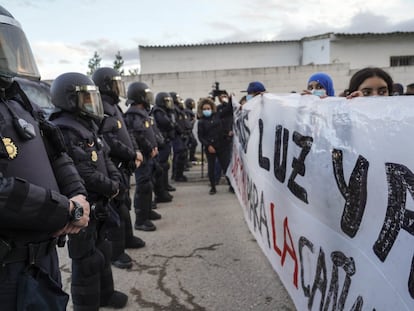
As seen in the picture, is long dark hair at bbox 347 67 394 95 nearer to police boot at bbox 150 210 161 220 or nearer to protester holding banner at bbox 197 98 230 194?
police boot at bbox 150 210 161 220

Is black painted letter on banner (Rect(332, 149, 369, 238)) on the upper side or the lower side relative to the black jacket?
upper

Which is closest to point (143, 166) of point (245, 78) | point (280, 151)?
point (280, 151)

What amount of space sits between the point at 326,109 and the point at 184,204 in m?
4.98

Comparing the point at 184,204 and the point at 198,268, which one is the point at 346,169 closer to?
the point at 198,268

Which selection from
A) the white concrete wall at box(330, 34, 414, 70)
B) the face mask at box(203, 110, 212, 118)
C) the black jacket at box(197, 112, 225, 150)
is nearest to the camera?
the black jacket at box(197, 112, 225, 150)

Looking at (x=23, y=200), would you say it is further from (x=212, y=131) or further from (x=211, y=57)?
(x=211, y=57)

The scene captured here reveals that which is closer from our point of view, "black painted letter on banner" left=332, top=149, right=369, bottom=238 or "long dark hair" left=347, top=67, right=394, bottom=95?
"black painted letter on banner" left=332, top=149, right=369, bottom=238

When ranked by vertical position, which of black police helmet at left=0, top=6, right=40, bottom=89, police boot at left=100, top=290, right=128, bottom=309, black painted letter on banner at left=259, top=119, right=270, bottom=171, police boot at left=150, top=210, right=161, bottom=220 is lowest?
police boot at left=150, top=210, right=161, bottom=220

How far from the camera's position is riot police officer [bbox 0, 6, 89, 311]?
5.75 feet

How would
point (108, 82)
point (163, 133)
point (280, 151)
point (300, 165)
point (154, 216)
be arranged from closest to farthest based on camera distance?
point (300, 165)
point (280, 151)
point (108, 82)
point (154, 216)
point (163, 133)

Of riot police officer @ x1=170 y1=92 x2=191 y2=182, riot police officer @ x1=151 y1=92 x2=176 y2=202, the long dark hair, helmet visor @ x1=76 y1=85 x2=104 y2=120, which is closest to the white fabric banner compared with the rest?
the long dark hair

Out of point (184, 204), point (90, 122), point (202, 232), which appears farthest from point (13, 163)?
point (184, 204)

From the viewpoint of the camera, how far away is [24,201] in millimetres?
1730

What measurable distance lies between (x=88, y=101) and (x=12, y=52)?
1149mm
